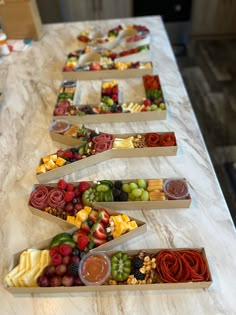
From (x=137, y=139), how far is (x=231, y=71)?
6.73 feet

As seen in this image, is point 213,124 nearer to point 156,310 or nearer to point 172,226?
point 172,226

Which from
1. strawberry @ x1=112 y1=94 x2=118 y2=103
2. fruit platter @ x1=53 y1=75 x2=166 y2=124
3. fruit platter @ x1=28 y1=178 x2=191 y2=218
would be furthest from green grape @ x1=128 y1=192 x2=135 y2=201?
strawberry @ x1=112 y1=94 x2=118 y2=103

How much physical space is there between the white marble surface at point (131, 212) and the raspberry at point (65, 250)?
0.38 feet

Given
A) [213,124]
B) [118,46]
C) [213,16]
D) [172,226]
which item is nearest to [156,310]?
[172,226]

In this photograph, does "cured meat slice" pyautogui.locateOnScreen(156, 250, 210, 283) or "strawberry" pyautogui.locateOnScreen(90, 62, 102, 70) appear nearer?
"cured meat slice" pyautogui.locateOnScreen(156, 250, 210, 283)

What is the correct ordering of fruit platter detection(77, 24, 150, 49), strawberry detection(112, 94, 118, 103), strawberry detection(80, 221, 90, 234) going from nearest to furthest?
strawberry detection(80, 221, 90, 234)
strawberry detection(112, 94, 118, 103)
fruit platter detection(77, 24, 150, 49)

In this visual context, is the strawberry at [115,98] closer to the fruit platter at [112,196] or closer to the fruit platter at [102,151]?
the fruit platter at [102,151]

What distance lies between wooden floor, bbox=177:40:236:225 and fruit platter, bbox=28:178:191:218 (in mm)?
855

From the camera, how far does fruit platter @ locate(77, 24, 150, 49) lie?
1789 mm

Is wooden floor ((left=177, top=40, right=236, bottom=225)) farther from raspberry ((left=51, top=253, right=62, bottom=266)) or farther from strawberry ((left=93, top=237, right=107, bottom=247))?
raspberry ((left=51, top=253, right=62, bottom=266))

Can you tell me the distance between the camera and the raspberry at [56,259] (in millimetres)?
809

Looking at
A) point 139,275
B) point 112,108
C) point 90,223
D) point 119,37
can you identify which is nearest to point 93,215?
point 90,223

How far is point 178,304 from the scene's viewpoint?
762 mm

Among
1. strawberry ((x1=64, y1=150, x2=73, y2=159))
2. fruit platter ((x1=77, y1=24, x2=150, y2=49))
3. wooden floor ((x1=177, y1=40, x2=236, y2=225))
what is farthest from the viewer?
wooden floor ((x1=177, y1=40, x2=236, y2=225))
